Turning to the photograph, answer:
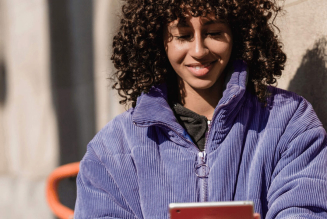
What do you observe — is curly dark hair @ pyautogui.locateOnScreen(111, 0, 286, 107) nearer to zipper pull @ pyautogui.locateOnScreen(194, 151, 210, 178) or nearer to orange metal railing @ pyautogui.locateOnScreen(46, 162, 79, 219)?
zipper pull @ pyautogui.locateOnScreen(194, 151, 210, 178)

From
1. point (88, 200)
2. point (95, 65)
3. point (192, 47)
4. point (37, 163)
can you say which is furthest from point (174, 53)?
point (37, 163)

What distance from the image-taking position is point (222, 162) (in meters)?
1.98

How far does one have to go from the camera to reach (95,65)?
14.4 feet

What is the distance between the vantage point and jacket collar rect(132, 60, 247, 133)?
2006mm

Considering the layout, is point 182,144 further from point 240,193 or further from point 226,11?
point 226,11

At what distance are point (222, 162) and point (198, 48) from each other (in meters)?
0.54

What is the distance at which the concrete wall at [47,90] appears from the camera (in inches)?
172

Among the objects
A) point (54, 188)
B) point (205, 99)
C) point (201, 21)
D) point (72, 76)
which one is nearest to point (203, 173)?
point (205, 99)

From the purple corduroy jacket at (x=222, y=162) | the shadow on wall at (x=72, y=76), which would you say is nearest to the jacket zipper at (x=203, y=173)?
the purple corduroy jacket at (x=222, y=162)

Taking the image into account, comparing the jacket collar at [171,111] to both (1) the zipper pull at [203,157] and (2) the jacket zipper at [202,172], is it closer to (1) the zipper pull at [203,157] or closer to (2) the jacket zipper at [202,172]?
(2) the jacket zipper at [202,172]

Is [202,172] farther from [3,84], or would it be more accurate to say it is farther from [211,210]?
[3,84]

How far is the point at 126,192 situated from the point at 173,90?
0.62 m

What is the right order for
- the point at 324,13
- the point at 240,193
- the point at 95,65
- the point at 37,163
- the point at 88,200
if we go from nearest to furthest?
the point at 240,193
the point at 88,200
the point at 324,13
the point at 95,65
the point at 37,163

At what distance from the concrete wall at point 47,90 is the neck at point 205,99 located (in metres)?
1.86
